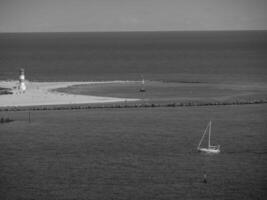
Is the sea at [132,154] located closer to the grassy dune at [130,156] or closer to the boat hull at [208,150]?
the grassy dune at [130,156]

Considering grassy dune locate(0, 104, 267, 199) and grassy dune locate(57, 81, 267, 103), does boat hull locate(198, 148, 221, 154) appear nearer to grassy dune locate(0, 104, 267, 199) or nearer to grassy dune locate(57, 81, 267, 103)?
grassy dune locate(0, 104, 267, 199)

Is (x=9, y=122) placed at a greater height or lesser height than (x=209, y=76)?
lesser

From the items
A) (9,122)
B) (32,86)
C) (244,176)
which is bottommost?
(244,176)

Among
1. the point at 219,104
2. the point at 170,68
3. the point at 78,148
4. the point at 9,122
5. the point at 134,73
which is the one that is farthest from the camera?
the point at 170,68

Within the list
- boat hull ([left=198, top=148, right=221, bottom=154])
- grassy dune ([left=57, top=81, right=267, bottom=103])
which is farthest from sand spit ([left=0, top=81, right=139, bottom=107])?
boat hull ([left=198, top=148, right=221, bottom=154])

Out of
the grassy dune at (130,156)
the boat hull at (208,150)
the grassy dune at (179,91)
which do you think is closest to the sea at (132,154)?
the grassy dune at (130,156)

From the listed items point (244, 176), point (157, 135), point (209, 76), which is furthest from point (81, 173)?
point (209, 76)

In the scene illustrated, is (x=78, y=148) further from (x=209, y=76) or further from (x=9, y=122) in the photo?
(x=209, y=76)

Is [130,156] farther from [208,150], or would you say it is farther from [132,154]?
[208,150]
